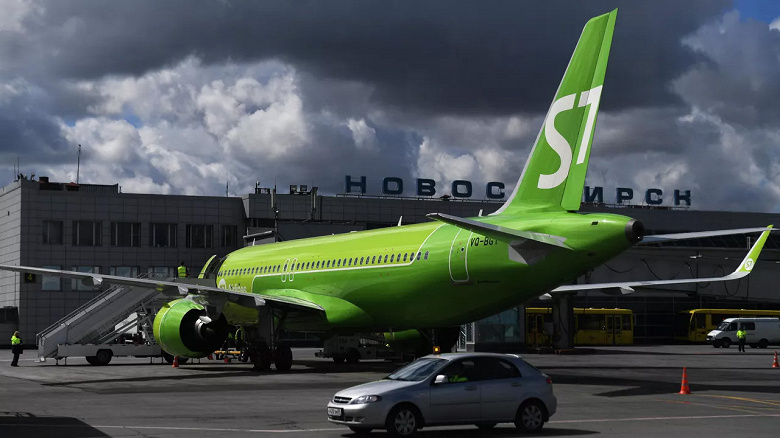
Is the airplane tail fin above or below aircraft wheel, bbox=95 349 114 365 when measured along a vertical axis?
above

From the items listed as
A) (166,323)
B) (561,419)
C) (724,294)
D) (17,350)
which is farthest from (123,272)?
(561,419)

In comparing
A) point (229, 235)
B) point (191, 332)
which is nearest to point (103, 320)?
point (191, 332)

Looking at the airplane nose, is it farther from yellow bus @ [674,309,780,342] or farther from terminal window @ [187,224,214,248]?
yellow bus @ [674,309,780,342]

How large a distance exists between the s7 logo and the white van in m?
50.5

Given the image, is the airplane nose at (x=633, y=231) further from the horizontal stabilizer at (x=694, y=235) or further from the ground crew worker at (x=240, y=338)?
the ground crew worker at (x=240, y=338)

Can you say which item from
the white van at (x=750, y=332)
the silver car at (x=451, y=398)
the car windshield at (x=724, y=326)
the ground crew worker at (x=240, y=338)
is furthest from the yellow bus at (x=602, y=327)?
the silver car at (x=451, y=398)

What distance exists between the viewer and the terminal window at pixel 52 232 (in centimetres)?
7469

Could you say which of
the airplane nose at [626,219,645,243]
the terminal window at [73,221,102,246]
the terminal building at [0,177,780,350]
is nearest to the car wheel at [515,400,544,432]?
the airplane nose at [626,219,645,243]

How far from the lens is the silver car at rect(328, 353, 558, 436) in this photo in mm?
17078

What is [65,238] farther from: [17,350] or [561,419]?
[561,419]

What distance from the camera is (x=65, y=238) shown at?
246ft

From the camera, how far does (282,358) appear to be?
3712cm

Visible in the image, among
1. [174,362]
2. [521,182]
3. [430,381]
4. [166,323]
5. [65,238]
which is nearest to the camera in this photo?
[430,381]

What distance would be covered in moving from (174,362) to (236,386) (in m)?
13.7
